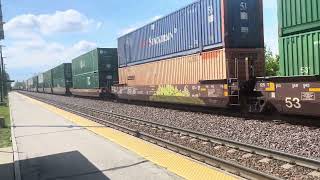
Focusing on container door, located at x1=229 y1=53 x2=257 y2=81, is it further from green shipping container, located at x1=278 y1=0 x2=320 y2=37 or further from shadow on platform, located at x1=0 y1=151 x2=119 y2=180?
shadow on platform, located at x1=0 y1=151 x2=119 y2=180

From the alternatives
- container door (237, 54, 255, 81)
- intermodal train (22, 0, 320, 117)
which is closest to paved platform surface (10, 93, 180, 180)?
intermodal train (22, 0, 320, 117)

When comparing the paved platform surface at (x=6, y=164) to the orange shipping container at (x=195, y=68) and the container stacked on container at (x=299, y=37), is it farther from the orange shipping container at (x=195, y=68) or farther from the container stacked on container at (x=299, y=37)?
the orange shipping container at (x=195, y=68)

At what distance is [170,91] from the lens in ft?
71.9

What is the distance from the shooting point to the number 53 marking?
12.0m

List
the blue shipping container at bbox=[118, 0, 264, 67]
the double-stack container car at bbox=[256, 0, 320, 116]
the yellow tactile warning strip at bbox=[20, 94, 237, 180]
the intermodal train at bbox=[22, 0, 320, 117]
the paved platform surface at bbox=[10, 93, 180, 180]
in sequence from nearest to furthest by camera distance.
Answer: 1. the yellow tactile warning strip at bbox=[20, 94, 237, 180]
2. the paved platform surface at bbox=[10, 93, 180, 180]
3. the double-stack container car at bbox=[256, 0, 320, 116]
4. the intermodal train at bbox=[22, 0, 320, 117]
5. the blue shipping container at bbox=[118, 0, 264, 67]

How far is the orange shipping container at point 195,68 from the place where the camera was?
16.7m

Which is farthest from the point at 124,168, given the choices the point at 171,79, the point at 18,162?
the point at 171,79

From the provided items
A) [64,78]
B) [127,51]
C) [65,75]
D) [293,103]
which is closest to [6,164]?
[293,103]

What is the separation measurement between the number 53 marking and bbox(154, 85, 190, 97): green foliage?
24.2 ft

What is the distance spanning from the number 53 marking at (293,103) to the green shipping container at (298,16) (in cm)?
181

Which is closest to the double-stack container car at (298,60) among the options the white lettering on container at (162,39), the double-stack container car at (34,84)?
the white lettering on container at (162,39)

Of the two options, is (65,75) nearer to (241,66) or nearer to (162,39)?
(162,39)

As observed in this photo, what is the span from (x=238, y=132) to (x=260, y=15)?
6568 mm

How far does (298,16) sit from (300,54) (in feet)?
3.32
